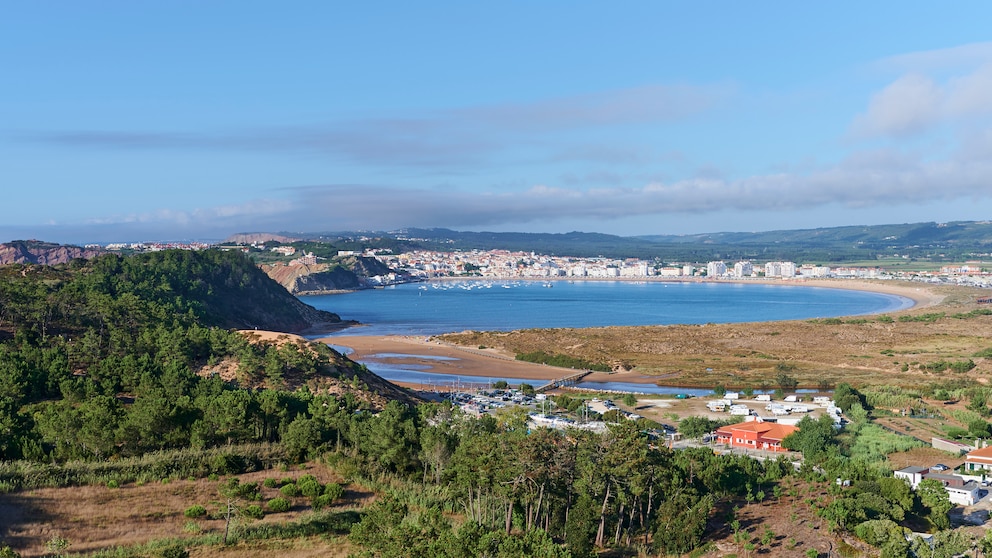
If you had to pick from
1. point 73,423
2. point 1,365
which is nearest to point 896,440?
point 73,423

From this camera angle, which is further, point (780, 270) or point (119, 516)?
point (780, 270)

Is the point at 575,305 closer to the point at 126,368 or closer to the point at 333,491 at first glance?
the point at 126,368

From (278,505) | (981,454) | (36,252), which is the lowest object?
(981,454)

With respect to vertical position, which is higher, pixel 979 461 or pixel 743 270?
pixel 743 270

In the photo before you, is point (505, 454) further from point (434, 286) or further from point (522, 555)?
point (434, 286)

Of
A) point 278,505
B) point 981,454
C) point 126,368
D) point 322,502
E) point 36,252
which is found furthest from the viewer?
point 36,252

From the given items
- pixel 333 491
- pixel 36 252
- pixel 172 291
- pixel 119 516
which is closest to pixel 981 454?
pixel 333 491

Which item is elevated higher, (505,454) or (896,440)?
(505,454)
